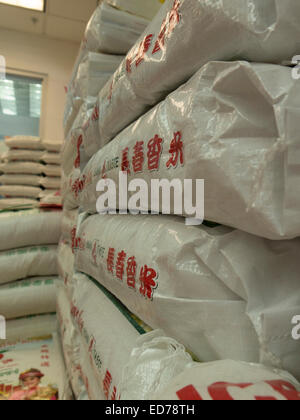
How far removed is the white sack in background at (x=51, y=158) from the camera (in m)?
2.52

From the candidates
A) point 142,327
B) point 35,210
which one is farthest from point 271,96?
point 35,210

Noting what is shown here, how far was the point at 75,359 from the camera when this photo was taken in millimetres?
875

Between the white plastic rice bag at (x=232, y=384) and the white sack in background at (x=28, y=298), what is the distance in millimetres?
1260

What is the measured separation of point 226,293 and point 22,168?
247 centimetres

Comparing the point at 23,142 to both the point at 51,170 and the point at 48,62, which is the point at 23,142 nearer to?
the point at 51,170

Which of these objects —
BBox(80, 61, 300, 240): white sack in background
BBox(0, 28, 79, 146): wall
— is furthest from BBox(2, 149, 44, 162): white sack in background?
BBox(80, 61, 300, 240): white sack in background

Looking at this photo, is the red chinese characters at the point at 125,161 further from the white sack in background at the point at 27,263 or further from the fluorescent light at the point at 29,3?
the fluorescent light at the point at 29,3

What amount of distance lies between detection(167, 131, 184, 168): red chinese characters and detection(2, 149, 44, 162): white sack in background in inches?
91.8

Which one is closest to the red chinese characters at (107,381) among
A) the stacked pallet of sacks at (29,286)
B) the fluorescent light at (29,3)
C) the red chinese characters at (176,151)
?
the red chinese characters at (176,151)

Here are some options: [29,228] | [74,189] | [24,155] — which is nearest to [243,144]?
[74,189]

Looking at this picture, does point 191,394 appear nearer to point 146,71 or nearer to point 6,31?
point 146,71

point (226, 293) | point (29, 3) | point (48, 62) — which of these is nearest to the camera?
point (226, 293)

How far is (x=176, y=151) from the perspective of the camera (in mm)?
433

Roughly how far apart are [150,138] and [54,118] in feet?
10.1
